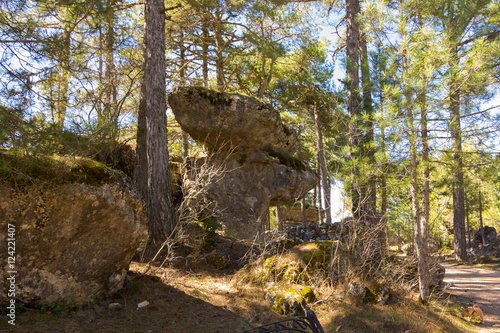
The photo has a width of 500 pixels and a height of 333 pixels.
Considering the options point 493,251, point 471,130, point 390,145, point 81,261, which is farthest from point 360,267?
point 493,251

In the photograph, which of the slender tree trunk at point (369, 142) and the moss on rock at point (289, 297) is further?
the slender tree trunk at point (369, 142)

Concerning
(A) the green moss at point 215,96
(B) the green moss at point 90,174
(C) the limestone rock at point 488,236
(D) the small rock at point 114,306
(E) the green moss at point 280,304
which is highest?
(A) the green moss at point 215,96

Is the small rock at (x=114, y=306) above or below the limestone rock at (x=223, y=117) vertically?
below

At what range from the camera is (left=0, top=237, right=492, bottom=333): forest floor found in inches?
151

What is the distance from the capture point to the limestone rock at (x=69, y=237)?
368 centimetres

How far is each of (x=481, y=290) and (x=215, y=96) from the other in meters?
9.29

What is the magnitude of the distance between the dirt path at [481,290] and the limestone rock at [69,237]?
640 centimetres

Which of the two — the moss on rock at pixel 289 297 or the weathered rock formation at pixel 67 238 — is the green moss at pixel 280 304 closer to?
the moss on rock at pixel 289 297

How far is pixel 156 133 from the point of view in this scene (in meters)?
7.30

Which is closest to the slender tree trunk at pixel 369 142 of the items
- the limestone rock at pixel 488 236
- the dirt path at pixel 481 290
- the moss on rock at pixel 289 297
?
the moss on rock at pixel 289 297

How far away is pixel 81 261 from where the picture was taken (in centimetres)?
411

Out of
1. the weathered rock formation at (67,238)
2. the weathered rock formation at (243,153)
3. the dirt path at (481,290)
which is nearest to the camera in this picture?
the weathered rock formation at (67,238)

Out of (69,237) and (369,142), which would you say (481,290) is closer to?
(369,142)

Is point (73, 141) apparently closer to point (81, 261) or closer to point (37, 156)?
point (37, 156)
